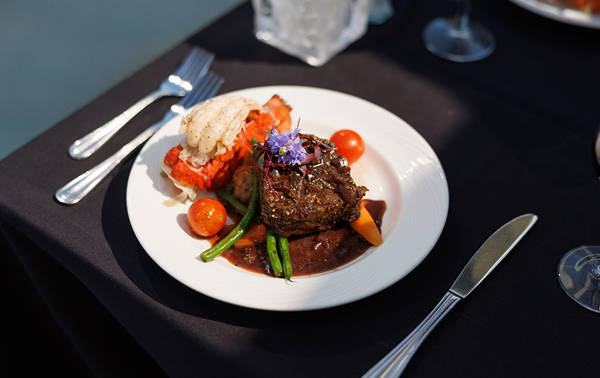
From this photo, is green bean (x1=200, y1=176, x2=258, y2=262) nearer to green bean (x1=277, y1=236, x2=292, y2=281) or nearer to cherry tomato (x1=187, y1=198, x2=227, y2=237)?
cherry tomato (x1=187, y1=198, x2=227, y2=237)

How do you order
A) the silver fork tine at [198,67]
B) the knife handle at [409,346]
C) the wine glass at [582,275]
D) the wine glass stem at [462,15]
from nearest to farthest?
the knife handle at [409,346] < the wine glass at [582,275] < the silver fork tine at [198,67] < the wine glass stem at [462,15]

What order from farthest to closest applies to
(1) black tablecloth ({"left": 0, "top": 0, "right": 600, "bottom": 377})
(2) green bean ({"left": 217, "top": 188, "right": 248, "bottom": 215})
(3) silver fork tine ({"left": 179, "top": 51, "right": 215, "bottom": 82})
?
(3) silver fork tine ({"left": 179, "top": 51, "right": 215, "bottom": 82}) < (2) green bean ({"left": 217, "top": 188, "right": 248, "bottom": 215}) < (1) black tablecloth ({"left": 0, "top": 0, "right": 600, "bottom": 377})

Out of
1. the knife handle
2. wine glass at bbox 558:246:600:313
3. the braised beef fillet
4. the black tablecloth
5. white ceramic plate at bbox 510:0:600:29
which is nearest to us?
the knife handle

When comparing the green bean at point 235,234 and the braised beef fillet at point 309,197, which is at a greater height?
the braised beef fillet at point 309,197

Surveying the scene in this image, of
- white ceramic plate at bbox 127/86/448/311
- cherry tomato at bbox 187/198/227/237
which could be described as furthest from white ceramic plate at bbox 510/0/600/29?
cherry tomato at bbox 187/198/227/237

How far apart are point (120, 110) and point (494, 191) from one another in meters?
1.94

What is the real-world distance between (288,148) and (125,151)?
35.6 inches

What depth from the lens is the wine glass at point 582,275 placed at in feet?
6.22

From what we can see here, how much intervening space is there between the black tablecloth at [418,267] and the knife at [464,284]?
0.24 ft

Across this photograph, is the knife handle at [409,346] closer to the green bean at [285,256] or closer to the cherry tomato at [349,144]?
the green bean at [285,256]

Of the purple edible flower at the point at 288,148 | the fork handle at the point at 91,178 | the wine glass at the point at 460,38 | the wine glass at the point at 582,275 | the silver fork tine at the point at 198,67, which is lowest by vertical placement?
the wine glass at the point at 582,275

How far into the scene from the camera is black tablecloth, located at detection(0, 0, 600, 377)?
1.77 metres

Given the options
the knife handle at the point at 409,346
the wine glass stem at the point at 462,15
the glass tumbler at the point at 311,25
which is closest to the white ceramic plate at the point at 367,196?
the knife handle at the point at 409,346

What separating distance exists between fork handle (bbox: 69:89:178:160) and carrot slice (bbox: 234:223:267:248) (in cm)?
94
